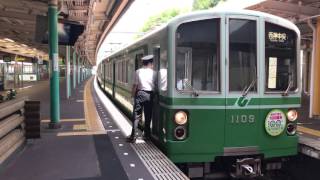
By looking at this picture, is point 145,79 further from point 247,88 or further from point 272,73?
point 272,73

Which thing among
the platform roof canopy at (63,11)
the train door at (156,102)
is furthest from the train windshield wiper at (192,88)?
the platform roof canopy at (63,11)

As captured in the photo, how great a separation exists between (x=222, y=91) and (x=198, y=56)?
57 centimetres

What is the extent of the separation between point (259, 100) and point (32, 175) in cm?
315

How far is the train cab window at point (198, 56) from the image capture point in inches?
220

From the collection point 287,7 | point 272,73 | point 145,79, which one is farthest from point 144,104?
point 287,7

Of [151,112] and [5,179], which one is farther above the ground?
[151,112]

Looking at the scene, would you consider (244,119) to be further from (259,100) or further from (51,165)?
(51,165)

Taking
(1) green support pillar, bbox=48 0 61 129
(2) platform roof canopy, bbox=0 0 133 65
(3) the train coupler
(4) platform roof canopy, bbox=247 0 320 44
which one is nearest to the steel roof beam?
(4) platform roof canopy, bbox=247 0 320 44

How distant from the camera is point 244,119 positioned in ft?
18.6

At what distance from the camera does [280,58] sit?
19.6 feet

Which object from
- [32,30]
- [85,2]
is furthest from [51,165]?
[32,30]

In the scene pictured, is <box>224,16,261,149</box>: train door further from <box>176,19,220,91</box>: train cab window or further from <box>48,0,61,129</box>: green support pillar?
<box>48,0,61,129</box>: green support pillar

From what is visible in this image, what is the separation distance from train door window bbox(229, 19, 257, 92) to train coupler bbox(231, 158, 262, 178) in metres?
0.96

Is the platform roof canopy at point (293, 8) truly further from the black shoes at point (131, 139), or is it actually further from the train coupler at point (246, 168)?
the train coupler at point (246, 168)
